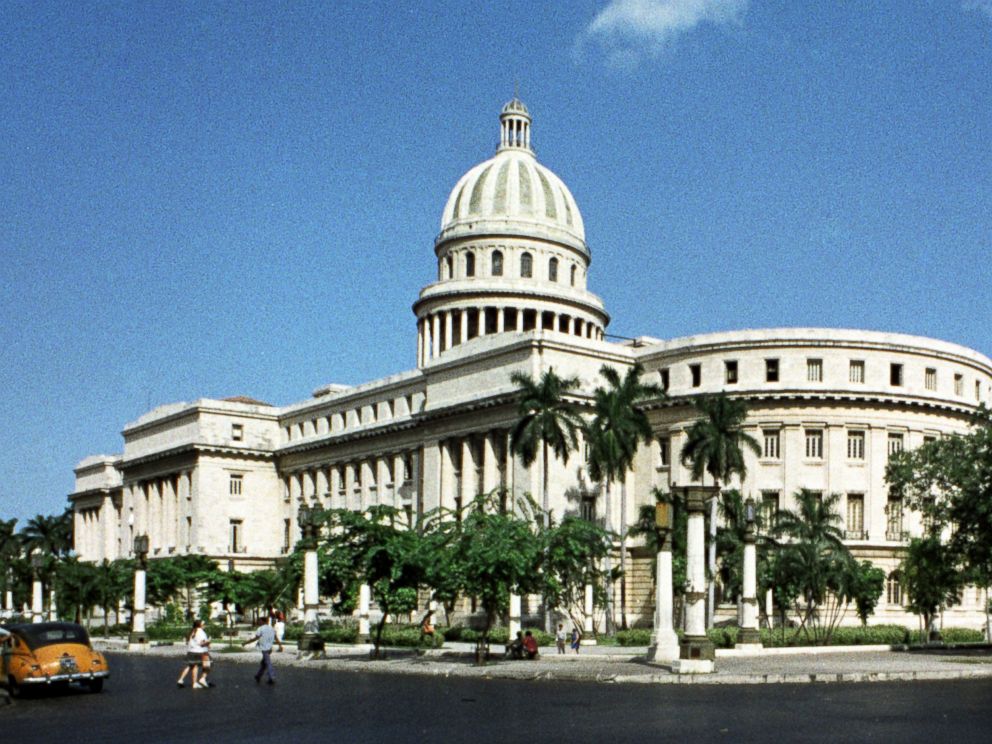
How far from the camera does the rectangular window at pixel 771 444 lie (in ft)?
258

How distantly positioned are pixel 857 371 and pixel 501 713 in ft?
189

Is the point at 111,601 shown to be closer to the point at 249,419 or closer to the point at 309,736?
the point at 249,419

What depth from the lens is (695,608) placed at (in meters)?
37.9

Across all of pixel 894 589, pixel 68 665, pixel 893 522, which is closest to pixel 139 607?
pixel 68 665

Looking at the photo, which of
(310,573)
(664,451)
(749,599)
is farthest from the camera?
(664,451)

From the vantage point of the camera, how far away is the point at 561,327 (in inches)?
4409

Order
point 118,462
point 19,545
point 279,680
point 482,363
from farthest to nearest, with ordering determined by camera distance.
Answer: point 19,545
point 118,462
point 482,363
point 279,680

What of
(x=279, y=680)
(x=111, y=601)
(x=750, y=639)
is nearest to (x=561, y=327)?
(x=111, y=601)

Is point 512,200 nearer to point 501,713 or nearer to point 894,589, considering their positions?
point 894,589

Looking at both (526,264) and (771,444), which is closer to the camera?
(771,444)

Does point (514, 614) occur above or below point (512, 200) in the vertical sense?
below

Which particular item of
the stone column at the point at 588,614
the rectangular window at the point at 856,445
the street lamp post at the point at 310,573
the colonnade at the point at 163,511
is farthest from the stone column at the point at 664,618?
the colonnade at the point at 163,511

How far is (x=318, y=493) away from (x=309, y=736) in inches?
3440

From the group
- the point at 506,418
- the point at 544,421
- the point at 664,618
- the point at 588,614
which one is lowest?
the point at 588,614
